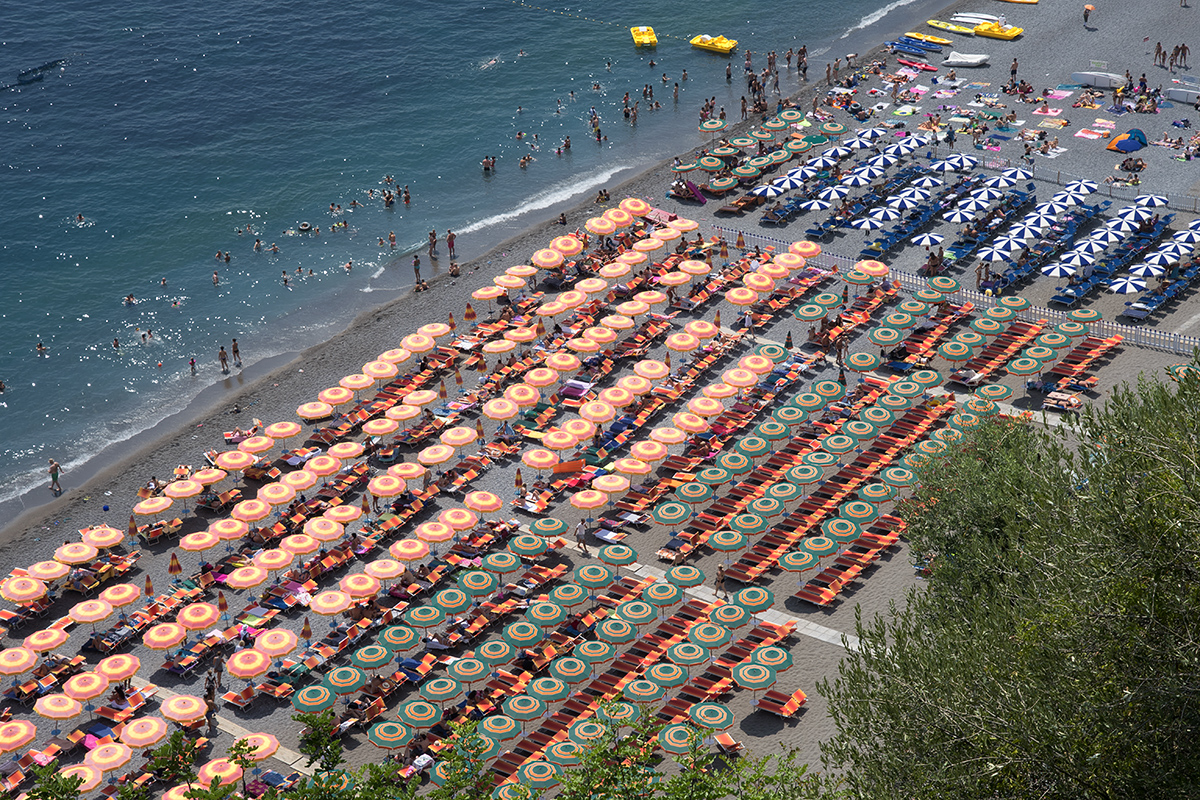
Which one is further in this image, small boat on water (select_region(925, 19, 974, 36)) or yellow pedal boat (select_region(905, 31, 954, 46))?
small boat on water (select_region(925, 19, 974, 36))

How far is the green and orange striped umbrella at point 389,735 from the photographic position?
41438 millimetres

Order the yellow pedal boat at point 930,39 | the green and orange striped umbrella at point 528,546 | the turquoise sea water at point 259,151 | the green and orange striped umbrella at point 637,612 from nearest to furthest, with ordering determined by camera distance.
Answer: the green and orange striped umbrella at point 637,612 < the green and orange striped umbrella at point 528,546 < the turquoise sea water at point 259,151 < the yellow pedal boat at point 930,39

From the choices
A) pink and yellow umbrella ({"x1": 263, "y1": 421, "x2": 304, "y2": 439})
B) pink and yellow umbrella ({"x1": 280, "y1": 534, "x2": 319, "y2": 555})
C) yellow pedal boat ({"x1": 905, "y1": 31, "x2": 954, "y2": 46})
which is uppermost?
yellow pedal boat ({"x1": 905, "y1": 31, "x2": 954, "y2": 46})

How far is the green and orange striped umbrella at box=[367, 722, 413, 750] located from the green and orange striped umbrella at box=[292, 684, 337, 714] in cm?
225

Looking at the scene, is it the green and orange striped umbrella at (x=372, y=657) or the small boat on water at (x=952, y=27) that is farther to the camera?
the small boat on water at (x=952, y=27)

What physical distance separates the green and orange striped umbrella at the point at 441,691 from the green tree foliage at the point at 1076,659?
600 inches

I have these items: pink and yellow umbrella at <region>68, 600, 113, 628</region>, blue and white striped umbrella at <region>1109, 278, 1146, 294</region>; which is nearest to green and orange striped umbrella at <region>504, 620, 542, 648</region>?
pink and yellow umbrella at <region>68, 600, 113, 628</region>

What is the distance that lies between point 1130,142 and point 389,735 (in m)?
58.8

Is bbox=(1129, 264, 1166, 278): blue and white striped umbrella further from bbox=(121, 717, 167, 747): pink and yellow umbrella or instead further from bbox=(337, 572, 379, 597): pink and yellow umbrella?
bbox=(121, 717, 167, 747): pink and yellow umbrella

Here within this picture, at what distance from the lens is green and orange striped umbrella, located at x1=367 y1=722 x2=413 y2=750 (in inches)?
1631

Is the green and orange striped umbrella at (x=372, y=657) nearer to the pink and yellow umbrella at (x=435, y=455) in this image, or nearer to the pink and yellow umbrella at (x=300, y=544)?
the pink and yellow umbrella at (x=300, y=544)

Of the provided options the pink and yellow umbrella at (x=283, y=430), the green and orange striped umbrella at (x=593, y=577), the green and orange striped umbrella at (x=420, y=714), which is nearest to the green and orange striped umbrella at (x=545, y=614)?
the green and orange striped umbrella at (x=593, y=577)

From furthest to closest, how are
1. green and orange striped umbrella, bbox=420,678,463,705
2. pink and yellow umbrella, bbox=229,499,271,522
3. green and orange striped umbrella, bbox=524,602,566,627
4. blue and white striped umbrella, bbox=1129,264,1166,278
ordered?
blue and white striped umbrella, bbox=1129,264,1166,278, pink and yellow umbrella, bbox=229,499,271,522, green and orange striped umbrella, bbox=524,602,566,627, green and orange striped umbrella, bbox=420,678,463,705

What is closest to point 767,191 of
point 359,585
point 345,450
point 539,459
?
point 539,459
